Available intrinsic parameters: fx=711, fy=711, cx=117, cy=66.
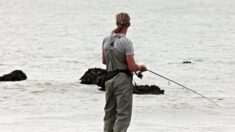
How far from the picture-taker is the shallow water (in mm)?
12359

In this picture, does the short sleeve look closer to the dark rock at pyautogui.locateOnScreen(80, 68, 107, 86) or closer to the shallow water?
the shallow water

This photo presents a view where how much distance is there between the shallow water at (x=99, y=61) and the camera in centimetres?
1236

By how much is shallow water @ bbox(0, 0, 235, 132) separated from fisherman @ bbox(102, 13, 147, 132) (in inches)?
96.3

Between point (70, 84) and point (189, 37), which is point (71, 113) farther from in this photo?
point (189, 37)

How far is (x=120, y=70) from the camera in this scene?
845 centimetres

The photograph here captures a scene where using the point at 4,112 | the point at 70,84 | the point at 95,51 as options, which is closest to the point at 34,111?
the point at 4,112

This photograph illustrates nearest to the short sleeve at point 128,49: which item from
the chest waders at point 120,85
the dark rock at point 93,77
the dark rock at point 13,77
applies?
the chest waders at point 120,85

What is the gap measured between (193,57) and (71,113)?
1572 centimetres

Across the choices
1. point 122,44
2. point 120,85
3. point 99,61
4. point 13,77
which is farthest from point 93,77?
point 122,44

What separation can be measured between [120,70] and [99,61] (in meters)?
18.2

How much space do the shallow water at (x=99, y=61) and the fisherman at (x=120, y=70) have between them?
2.45 m

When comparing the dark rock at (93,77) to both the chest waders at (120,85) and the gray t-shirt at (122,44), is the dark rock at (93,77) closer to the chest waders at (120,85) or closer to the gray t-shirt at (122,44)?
the chest waders at (120,85)

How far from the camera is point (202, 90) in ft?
58.7

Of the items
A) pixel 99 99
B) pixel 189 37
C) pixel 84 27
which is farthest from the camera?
pixel 84 27
